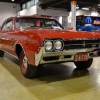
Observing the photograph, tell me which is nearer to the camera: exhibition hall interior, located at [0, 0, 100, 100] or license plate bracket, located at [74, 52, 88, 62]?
exhibition hall interior, located at [0, 0, 100, 100]

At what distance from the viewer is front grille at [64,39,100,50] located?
2.94 meters

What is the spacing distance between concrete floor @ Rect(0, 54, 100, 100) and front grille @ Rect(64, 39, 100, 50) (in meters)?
0.70

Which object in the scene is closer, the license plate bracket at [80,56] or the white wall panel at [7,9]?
the license plate bracket at [80,56]

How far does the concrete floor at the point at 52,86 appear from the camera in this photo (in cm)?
251

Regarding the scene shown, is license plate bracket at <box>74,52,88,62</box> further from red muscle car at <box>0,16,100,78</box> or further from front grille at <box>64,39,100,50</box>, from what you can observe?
front grille at <box>64,39,100,50</box>

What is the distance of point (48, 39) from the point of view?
2.72 metres

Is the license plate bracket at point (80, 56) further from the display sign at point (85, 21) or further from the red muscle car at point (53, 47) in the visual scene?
the display sign at point (85, 21)

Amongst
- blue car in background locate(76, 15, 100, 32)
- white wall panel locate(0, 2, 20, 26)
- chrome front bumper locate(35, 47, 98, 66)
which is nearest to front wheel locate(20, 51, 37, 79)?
chrome front bumper locate(35, 47, 98, 66)

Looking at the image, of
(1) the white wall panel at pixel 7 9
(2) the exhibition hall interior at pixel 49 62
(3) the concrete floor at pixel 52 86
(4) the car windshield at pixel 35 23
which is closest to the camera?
(3) the concrete floor at pixel 52 86

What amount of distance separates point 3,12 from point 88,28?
10787mm

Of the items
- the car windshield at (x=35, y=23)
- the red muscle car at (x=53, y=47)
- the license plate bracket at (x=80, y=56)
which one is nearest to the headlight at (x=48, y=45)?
the red muscle car at (x=53, y=47)

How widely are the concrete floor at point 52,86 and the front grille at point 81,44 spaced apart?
0.70 meters

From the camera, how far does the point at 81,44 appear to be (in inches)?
122

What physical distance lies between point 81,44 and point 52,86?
96 cm
